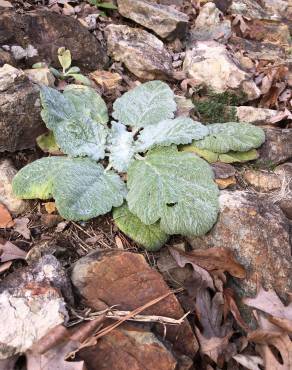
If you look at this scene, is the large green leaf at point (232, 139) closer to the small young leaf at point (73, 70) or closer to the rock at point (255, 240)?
the rock at point (255, 240)

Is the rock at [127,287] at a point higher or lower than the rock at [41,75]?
lower

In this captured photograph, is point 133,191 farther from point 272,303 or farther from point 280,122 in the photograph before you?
point 280,122

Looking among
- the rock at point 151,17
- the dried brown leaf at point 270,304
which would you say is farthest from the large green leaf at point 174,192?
the rock at point 151,17

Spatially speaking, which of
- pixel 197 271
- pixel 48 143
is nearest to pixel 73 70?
pixel 48 143

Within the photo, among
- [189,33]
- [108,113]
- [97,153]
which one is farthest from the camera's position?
[189,33]

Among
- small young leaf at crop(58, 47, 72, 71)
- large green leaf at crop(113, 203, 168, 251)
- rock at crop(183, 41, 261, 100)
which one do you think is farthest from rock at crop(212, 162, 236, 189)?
small young leaf at crop(58, 47, 72, 71)

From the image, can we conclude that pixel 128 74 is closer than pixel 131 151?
No

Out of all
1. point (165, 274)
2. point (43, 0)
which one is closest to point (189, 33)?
point (43, 0)
